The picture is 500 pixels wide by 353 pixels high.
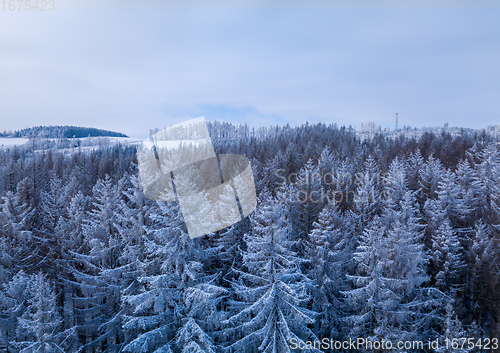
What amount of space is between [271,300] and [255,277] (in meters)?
1.26

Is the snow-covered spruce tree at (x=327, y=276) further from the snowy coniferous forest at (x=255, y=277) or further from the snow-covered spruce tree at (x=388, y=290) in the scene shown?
the snow-covered spruce tree at (x=388, y=290)

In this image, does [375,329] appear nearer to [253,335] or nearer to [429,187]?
[253,335]

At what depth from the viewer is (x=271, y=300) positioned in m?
12.6

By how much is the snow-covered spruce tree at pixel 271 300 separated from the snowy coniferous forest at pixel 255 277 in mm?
72

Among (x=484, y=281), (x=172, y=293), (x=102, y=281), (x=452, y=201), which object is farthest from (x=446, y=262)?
(x=102, y=281)

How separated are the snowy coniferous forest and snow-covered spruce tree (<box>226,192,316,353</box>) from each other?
72 millimetres

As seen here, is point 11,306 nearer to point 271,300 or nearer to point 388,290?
point 271,300

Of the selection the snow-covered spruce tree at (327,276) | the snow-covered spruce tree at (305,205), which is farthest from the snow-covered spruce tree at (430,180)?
the snow-covered spruce tree at (327,276)

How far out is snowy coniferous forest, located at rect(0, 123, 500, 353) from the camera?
42.5ft

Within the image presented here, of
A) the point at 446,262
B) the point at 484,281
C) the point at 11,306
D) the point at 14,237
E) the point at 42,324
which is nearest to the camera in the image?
the point at 42,324

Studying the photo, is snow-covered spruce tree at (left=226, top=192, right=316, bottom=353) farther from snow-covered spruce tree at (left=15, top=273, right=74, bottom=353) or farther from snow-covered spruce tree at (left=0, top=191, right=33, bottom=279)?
snow-covered spruce tree at (left=0, top=191, right=33, bottom=279)

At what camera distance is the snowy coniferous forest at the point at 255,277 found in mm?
12945

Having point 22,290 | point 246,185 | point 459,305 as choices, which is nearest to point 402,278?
point 459,305

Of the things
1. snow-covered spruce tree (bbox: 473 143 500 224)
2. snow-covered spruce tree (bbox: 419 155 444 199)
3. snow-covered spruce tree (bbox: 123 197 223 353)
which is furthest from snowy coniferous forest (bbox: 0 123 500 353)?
snow-covered spruce tree (bbox: 419 155 444 199)
